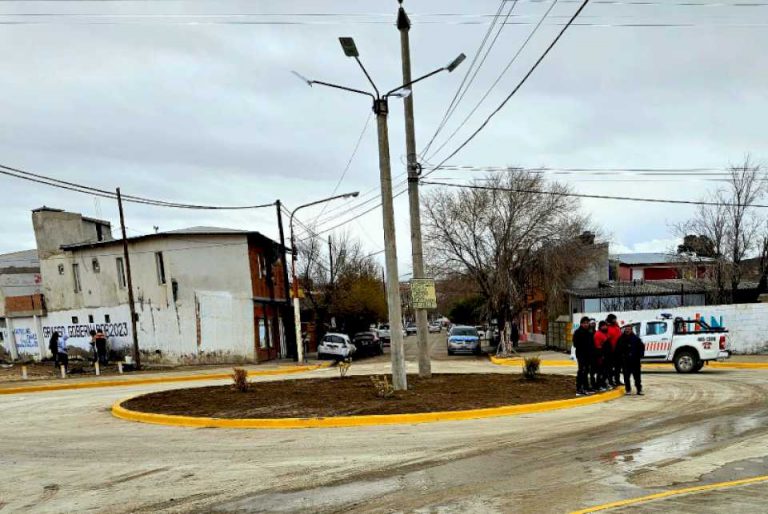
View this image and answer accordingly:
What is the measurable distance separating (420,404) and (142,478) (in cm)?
611

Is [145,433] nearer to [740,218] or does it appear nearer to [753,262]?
[740,218]

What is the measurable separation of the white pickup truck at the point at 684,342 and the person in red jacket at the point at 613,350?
18.3ft

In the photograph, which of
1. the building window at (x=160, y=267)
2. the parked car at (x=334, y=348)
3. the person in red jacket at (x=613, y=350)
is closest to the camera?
the person in red jacket at (x=613, y=350)

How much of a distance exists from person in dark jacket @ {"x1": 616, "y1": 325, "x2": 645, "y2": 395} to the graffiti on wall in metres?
35.7

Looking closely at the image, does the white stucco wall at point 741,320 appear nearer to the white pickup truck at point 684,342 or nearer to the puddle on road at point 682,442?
the white pickup truck at point 684,342

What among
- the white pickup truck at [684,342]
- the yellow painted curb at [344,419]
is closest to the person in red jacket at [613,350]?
the yellow painted curb at [344,419]

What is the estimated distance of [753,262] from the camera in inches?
1511

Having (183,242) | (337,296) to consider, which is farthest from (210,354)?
(337,296)

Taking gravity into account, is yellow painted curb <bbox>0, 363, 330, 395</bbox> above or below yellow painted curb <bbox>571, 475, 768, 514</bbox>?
below

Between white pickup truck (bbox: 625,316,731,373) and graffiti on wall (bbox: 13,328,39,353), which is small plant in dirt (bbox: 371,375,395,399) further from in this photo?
graffiti on wall (bbox: 13,328,39,353)

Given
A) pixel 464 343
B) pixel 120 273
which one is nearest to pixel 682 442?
pixel 464 343

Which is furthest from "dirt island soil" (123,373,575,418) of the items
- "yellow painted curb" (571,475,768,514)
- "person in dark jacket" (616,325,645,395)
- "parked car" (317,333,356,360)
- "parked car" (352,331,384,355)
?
"parked car" (352,331,384,355)

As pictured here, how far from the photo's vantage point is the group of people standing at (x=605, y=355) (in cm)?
1411

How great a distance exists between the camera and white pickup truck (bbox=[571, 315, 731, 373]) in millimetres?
19859
